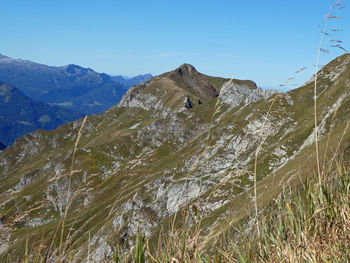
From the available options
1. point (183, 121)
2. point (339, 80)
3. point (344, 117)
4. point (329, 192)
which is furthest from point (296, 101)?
point (329, 192)

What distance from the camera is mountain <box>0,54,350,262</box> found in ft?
13.3

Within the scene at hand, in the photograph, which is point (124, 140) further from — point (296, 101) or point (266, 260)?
point (266, 260)

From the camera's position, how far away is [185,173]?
85.6 m

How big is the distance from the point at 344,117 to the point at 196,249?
80.6 metres

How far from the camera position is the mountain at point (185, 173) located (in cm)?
404

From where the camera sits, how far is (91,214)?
102m

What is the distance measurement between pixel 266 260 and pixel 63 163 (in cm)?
16861

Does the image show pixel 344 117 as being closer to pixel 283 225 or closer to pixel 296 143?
pixel 296 143

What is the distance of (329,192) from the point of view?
13.7 feet

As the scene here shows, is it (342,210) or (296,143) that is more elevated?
(342,210)

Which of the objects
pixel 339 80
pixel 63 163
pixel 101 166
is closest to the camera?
pixel 339 80

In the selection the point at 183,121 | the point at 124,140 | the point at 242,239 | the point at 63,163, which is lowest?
the point at 63,163

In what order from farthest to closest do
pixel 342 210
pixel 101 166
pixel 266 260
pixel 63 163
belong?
pixel 63 163
pixel 101 166
pixel 342 210
pixel 266 260

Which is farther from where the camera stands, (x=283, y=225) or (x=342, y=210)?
(x=283, y=225)
